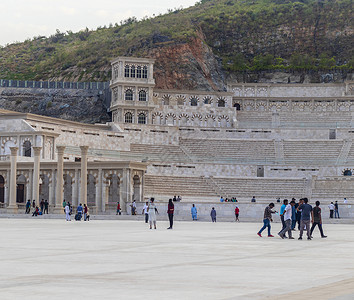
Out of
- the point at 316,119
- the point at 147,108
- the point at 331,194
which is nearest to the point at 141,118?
the point at 147,108

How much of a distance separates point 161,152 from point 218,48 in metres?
46.7

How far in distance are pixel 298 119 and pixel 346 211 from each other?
34213mm

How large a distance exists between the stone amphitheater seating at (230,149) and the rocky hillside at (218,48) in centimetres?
2337

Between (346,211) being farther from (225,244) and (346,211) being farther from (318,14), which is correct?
(318,14)

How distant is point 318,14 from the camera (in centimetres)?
12525

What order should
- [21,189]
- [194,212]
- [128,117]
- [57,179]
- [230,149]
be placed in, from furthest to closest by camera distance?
[128,117]
[230,149]
[21,189]
[57,179]
[194,212]

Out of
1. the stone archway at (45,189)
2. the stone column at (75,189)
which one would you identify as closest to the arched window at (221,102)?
the stone archway at (45,189)

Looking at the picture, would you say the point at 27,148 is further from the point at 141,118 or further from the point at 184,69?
the point at 184,69

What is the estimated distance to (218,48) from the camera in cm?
12006

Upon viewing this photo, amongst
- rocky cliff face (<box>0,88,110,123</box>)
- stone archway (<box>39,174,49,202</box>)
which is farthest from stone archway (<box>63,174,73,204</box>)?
rocky cliff face (<box>0,88,110,123</box>)

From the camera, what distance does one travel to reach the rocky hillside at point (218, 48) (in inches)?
4173

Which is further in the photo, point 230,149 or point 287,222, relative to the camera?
point 230,149

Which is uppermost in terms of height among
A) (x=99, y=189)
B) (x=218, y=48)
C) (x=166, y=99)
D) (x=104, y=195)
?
(x=218, y=48)

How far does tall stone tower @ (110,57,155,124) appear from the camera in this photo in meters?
87.3
